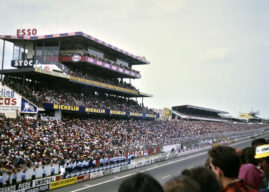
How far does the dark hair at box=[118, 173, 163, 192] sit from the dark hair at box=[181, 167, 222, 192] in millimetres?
811

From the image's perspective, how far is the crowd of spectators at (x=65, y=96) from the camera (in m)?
26.5

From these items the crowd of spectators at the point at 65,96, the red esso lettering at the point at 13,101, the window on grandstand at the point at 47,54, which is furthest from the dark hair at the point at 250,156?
the window on grandstand at the point at 47,54

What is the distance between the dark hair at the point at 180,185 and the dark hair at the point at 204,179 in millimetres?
391

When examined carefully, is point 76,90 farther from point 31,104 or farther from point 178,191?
point 178,191

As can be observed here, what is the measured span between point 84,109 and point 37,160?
45.3 ft

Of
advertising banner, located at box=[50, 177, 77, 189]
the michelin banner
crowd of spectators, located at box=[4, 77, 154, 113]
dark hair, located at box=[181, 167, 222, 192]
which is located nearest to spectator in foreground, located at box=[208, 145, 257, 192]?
dark hair, located at box=[181, 167, 222, 192]

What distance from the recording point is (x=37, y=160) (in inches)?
718

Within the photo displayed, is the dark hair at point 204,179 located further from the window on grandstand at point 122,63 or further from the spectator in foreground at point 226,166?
the window on grandstand at point 122,63

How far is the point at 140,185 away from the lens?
6.86 feet

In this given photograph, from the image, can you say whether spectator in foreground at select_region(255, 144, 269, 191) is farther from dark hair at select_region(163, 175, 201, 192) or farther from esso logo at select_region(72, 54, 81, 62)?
esso logo at select_region(72, 54, 81, 62)

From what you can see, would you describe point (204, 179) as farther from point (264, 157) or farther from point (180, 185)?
point (264, 157)

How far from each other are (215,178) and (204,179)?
0.19 meters

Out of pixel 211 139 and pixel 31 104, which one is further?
pixel 211 139

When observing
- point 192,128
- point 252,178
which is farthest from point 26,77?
point 192,128
